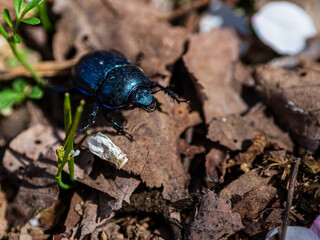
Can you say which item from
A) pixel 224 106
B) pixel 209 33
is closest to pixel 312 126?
pixel 224 106

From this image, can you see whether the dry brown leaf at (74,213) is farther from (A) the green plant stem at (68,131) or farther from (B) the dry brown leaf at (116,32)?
(B) the dry brown leaf at (116,32)

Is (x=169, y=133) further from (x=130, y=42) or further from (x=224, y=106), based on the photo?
(x=130, y=42)

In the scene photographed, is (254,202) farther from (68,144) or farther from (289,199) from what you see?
(68,144)

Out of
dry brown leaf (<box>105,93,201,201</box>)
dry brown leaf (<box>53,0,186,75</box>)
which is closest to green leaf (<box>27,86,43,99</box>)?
dry brown leaf (<box>53,0,186,75</box>)

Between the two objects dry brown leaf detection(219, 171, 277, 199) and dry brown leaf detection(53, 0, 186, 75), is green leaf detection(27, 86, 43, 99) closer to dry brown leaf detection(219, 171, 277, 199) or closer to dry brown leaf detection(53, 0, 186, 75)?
dry brown leaf detection(53, 0, 186, 75)

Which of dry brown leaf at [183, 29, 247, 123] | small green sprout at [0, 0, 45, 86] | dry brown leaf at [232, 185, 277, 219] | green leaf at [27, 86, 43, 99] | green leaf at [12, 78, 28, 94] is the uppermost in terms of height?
small green sprout at [0, 0, 45, 86]

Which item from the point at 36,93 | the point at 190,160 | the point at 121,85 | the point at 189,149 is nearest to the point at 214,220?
the point at 190,160

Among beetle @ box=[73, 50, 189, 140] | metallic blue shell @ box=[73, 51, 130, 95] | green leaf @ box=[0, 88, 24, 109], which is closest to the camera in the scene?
beetle @ box=[73, 50, 189, 140]
